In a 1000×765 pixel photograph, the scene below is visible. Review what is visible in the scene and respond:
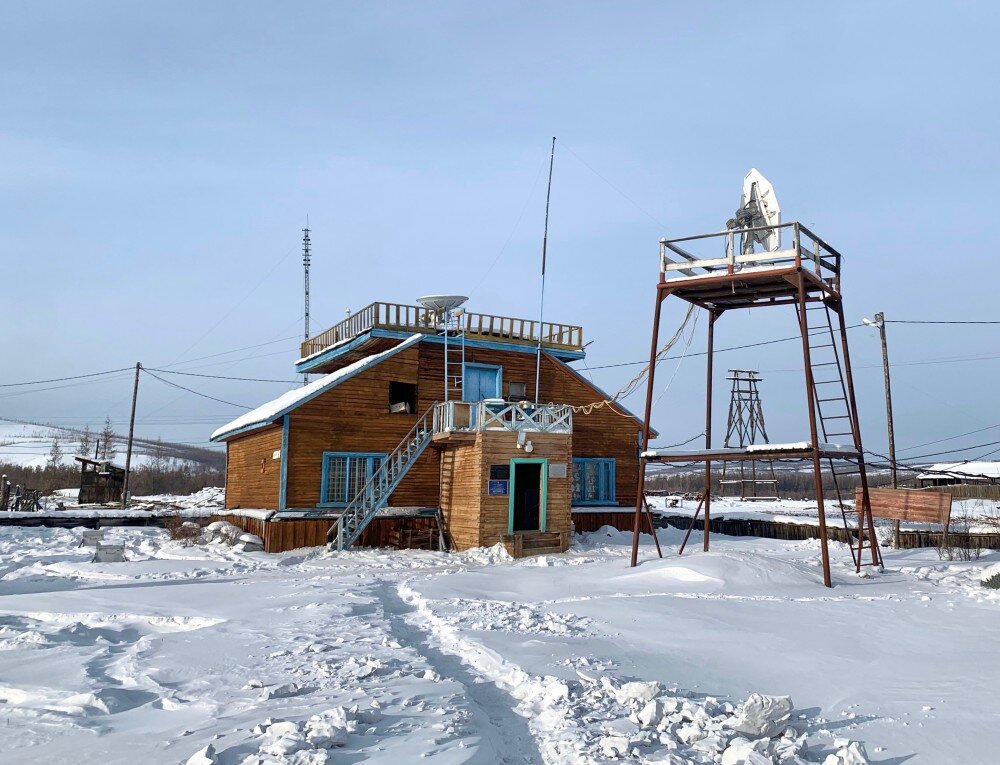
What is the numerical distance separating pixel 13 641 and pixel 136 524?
25.1 m

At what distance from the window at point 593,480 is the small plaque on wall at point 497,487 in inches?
235

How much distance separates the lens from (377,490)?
25.5 m

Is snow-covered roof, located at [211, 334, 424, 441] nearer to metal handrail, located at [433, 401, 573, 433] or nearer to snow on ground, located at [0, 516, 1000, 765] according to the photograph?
metal handrail, located at [433, 401, 573, 433]

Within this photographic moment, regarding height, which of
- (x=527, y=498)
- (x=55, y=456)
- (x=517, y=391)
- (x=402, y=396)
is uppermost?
(x=517, y=391)

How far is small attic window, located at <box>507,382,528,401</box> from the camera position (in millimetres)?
28953

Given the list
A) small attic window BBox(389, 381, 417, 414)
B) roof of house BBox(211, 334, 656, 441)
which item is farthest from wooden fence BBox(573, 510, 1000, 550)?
small attic window BBox(389, 381, 417, 414)

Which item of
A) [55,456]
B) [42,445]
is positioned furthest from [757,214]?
[42,445]

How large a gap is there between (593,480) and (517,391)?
447 centimetres

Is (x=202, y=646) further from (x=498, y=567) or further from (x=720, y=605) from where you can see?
(x=498, y=567)

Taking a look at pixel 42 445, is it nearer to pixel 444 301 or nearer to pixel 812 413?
pixel 444 301

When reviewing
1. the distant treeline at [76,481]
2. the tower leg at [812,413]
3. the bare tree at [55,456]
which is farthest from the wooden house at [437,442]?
the bare tree at [55,456]

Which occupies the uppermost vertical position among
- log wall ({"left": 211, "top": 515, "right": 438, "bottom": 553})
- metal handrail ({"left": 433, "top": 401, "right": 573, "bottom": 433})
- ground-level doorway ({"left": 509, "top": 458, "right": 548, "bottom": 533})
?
metal handrail ({"left": 433, "top": 401, "right": 573, "bottom": 433})

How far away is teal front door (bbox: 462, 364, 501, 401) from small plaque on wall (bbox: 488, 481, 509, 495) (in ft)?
15.3

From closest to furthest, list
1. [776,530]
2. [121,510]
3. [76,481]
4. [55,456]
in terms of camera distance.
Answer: [776,530] < [121,510] < [76,481] < [55,456]
